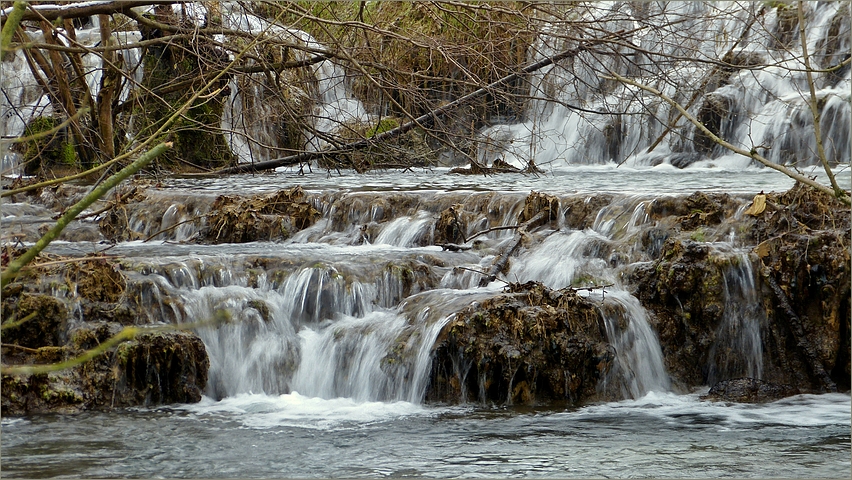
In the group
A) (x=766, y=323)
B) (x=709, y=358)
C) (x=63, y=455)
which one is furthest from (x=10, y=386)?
(x=766, y=323)

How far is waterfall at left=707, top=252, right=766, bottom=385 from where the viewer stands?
19.2 ft

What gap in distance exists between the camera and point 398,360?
5.44m

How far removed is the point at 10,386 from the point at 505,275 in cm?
340

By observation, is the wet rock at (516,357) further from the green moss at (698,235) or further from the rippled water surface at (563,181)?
the rippled water surface at (563,181)

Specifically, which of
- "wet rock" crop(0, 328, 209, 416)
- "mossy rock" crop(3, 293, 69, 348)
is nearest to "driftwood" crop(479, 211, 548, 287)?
"wet rock" crop(0, 328, 209, 416)

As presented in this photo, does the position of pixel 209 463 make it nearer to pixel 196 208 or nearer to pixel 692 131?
pixel 196 208

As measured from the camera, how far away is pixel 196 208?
30.2 feet

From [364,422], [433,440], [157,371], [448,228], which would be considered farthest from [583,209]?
[157,371]

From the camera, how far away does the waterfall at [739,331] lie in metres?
5.85

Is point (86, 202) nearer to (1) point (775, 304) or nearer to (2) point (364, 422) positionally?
(2) point (364, 422)

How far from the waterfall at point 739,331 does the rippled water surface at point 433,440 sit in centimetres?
46

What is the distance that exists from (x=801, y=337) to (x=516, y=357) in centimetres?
198

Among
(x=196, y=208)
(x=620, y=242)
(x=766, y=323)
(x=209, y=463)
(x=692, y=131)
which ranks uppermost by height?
(x=692, y=131)

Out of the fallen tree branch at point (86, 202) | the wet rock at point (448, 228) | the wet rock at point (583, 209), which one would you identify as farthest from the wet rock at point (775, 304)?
the fallen tree branch at point (86, 202)
